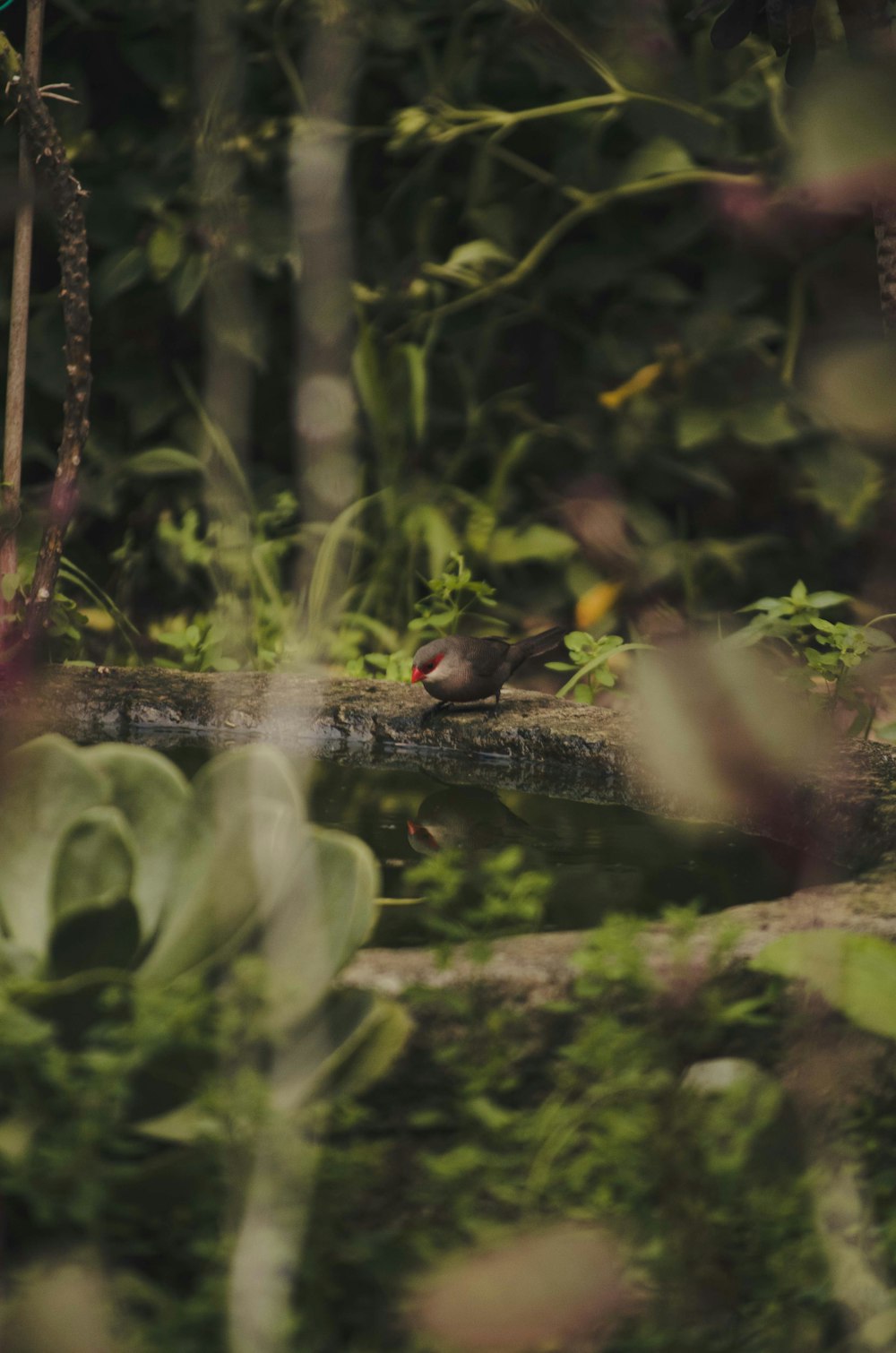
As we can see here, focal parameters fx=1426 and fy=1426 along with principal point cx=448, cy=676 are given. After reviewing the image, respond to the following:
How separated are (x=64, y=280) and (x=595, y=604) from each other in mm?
1431

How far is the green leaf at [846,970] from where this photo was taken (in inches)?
32.4

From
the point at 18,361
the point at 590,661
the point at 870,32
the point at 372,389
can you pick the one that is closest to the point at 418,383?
the point at 372,389

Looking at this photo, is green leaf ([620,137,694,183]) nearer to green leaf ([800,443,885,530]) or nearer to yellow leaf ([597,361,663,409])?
yellow leaf ([597,361,663,409])

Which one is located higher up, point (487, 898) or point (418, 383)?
point (418, 383)

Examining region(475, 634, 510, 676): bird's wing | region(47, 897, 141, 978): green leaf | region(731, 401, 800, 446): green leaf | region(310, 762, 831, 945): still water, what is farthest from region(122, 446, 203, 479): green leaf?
region(47, 897, 141, 978): green leaf

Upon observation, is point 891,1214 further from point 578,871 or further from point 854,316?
point 854,316

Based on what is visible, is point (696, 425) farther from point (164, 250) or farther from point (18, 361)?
point (18, 361)

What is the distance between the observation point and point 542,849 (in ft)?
4.22

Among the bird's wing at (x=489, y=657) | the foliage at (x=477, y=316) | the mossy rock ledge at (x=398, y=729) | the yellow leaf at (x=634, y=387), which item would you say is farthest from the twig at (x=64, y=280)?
the yellow leaf at (x=634, y=387)

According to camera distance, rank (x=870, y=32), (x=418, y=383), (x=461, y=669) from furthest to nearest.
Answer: (x=418, y=383) → (x=461, y=669) → (x=870, y=32)

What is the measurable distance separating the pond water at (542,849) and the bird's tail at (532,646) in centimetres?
23

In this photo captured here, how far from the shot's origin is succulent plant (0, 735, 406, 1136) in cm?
80

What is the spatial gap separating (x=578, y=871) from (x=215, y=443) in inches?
61.3

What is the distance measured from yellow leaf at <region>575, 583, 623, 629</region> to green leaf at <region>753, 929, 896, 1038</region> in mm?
1736
